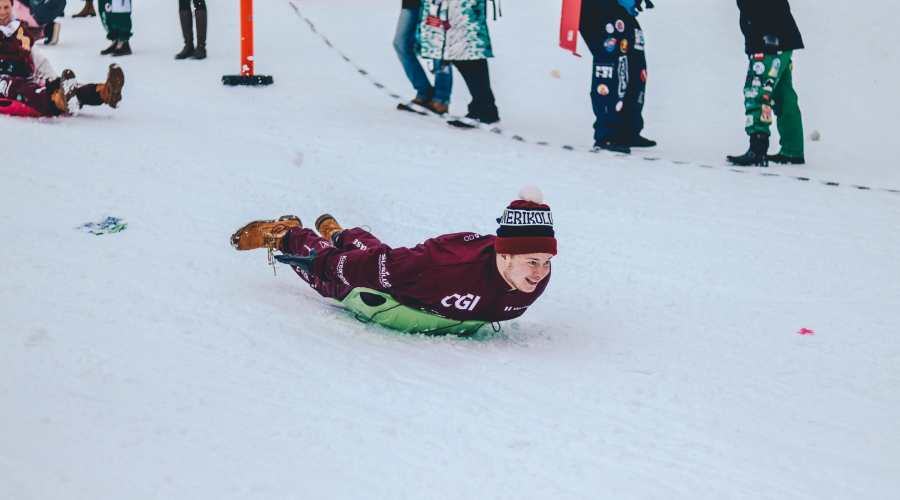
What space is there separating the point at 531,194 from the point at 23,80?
140 inches

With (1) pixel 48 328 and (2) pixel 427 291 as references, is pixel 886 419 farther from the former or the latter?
(1) pixel 48 328

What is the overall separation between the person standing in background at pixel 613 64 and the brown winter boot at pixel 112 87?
8.88ft

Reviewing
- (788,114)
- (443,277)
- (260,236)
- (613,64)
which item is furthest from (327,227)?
(788,114)

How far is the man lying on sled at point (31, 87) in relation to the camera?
439 cm

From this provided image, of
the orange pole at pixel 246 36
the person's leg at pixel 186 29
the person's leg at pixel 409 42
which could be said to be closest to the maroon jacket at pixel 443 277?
the person's leg at pixel 409 42

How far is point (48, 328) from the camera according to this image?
6.76ft

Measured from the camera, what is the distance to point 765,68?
4.38m

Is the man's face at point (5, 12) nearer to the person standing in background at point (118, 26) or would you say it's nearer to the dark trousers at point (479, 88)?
the person standing in background at point (118, 26)

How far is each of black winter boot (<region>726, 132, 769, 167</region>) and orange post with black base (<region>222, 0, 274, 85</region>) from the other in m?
3.39

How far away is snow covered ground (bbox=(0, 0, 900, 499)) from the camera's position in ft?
5.24

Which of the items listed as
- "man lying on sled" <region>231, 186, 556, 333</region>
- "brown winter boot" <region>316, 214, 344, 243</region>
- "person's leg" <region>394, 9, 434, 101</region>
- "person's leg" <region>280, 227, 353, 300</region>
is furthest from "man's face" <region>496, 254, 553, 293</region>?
"person's leg" <region>394, 9, 434, 101</region>

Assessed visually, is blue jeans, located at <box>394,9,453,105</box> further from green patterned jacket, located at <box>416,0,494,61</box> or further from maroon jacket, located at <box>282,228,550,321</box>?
maroon jacket, located at <box>282,228,550,321</box>

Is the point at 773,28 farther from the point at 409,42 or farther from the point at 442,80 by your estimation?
the point at 409,42

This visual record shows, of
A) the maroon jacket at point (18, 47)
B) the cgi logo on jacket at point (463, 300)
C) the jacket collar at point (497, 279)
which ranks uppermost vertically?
the maroon jacket at point (18, 47)
